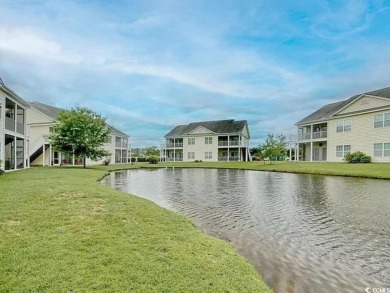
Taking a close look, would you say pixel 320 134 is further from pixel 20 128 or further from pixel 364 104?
pixel 20 128

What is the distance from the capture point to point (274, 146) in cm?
4131

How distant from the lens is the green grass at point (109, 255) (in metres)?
3.87

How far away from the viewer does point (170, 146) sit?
6284 cm

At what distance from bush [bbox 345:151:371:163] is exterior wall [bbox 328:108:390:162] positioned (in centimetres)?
95

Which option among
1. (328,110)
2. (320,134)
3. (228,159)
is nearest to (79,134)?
(228,159)

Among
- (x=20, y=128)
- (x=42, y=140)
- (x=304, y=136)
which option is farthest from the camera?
(x=304, y=136)

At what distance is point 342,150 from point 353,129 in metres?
3.24

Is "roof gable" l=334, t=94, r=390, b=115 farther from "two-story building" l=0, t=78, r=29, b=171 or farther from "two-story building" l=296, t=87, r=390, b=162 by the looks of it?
"two-story building" l=0, t=78, r=29, b=171

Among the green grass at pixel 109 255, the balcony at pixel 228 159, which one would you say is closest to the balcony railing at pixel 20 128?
the green grass at pixel 109 255

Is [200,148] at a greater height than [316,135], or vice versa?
[316,135]

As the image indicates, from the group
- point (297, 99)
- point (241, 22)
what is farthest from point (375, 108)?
point (297, 99)

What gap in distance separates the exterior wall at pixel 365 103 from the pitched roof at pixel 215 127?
73.9 ft

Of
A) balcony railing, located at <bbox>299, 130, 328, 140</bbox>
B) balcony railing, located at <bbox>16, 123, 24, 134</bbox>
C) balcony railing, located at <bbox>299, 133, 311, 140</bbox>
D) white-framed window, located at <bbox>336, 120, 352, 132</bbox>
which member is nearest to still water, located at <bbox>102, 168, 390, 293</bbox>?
balcony railing, located at <bbox>16, 123, 24, 134</bbox>

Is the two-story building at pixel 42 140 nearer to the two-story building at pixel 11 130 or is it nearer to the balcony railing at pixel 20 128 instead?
the two-story building at pixel 11 130
